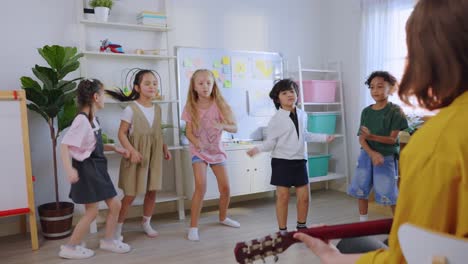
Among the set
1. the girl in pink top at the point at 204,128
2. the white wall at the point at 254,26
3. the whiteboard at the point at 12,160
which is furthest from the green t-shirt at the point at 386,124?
the whiteboard at the point at 12,160

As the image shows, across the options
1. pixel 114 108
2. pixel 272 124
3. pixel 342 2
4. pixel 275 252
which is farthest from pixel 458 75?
pixel 342 2

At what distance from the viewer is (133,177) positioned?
2.85 meters

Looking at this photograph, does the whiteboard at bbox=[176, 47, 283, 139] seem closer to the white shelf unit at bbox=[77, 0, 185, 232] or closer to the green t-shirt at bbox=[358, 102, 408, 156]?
the white shelf unit at bbox=[77, 0, 185, 232]

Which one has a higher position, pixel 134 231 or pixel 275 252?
pixel 275 252

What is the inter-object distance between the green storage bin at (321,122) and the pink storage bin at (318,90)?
160mm

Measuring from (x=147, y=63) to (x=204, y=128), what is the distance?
978 millimetres

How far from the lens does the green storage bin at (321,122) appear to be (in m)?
4.11

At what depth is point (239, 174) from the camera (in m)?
3.60

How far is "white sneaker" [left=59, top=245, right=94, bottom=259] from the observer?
8.30ft

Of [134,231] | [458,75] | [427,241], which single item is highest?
[458,75]

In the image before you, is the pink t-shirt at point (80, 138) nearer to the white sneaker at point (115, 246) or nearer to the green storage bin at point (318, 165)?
the white sneaker at point (115, 246)

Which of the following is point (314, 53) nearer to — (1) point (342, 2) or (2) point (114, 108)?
(1) point (342, 2)

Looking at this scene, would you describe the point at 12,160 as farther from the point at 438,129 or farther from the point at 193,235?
the point at 438,129

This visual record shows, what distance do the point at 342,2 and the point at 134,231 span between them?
10.8 ft
